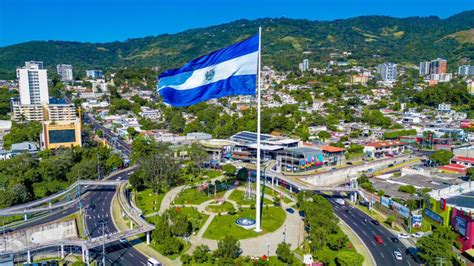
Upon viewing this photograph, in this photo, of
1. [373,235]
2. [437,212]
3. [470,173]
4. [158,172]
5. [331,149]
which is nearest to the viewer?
[373,235]

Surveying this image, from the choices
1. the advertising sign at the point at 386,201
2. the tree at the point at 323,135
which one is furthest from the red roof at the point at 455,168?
the tree at the point at 323,135

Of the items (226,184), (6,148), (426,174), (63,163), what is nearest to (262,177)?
(226,184)

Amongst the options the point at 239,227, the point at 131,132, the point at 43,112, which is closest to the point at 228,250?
the point at 239,227

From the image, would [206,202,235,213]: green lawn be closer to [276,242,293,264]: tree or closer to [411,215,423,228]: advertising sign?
[276,242,293,264]: tree

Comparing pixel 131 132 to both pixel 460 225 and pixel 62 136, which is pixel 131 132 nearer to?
pixel 62 136

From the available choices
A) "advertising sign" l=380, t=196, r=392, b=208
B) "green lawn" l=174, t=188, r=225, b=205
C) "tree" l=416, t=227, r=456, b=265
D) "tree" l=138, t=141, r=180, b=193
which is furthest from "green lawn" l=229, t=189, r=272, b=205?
"tree" l=416, t=227, r=456, b=265

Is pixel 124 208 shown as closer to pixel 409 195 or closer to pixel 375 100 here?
pixel 409 195
